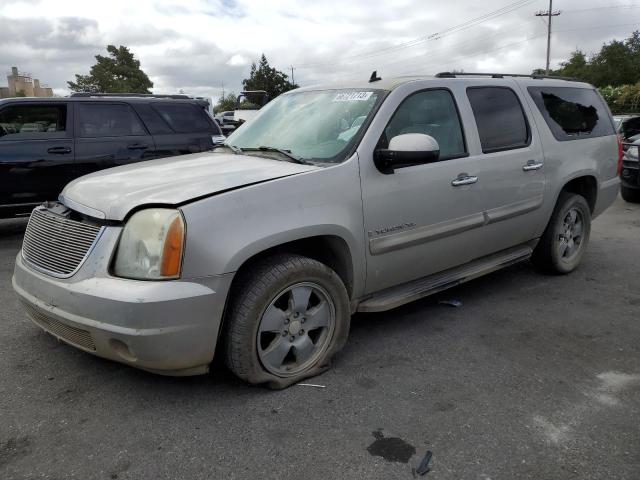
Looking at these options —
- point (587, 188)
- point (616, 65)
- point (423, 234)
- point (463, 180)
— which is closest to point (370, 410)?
point (423, 234)

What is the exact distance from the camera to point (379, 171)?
3.28 meters

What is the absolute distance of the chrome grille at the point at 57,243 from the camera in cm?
274

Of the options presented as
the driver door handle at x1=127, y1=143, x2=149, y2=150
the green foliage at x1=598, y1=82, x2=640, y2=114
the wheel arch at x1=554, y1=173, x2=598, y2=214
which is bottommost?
the wheel arch at x1=554, y1=173, x2=598, y2=214

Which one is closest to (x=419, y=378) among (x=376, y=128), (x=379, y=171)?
(x=379, y=171)

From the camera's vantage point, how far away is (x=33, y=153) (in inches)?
257

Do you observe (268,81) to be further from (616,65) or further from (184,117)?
(184,117)

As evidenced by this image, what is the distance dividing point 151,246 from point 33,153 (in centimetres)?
491

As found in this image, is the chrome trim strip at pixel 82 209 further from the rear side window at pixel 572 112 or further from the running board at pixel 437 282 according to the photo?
the rear side window at pixel 572 112

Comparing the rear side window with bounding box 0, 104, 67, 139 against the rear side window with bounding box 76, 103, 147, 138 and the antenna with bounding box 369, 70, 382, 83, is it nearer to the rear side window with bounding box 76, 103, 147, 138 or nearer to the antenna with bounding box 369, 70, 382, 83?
the rear side window with bounding box 76, 103, 147, 138

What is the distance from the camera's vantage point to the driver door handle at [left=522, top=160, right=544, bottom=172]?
4270 mm

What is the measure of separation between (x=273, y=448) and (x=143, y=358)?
29.6 inches

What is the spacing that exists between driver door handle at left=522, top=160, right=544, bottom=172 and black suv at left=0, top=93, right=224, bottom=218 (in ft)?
16.1

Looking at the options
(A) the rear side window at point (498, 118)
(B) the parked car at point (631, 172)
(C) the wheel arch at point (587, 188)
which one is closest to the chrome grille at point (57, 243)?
(A) the rear side window at point (498, 118)

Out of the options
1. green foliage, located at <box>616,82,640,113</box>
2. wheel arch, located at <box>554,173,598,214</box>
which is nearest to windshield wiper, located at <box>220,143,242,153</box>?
wheel arch, located at <box>554,173,598,214</box>
